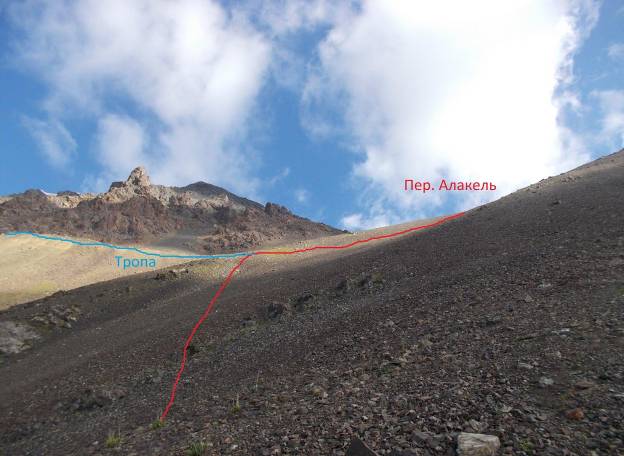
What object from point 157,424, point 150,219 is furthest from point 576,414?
point 150,219

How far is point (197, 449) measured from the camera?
814 centimetres

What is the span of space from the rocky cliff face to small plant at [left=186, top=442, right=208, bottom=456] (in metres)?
73.9

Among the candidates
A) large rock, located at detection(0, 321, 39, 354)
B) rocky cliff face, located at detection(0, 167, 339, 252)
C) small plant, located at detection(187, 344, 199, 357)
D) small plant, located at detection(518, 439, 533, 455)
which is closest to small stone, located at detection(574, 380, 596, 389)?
small plant, located at detection(518, 439, 533, 455)

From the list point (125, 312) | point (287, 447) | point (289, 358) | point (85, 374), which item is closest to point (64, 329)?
point (125, 312)

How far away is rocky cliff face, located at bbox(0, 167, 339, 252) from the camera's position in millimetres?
84188

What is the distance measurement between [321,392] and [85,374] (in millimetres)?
13453

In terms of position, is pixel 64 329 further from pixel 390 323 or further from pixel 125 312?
pixel 390 323

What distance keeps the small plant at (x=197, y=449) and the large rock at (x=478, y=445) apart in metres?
4.74

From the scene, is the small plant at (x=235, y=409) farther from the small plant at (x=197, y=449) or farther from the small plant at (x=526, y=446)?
the small plant at (x=526, y=446)

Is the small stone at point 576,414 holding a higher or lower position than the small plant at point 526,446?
higher

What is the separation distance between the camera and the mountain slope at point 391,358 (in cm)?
702

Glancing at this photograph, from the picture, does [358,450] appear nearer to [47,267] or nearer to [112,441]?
[112,441]

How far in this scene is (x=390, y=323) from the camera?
1348cm

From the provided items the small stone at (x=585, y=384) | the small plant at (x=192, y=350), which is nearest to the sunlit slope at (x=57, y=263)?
the small plant at (x=192, y=350)
